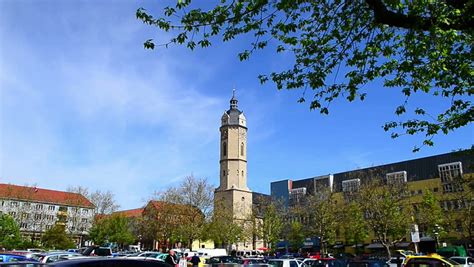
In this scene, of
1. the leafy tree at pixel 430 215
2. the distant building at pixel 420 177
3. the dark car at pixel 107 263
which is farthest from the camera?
the distant building at pixel 420 177

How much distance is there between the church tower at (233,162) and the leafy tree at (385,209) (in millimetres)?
38238

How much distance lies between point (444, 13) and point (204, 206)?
53125 millimetres

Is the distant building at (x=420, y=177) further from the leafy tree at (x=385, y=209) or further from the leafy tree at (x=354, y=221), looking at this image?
the leafy tree at (x=385, y=209)

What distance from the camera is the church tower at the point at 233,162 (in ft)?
281

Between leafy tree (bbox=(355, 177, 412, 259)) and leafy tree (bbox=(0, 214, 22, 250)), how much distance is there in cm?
4369

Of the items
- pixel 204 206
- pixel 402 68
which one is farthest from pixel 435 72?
pixel 204 206

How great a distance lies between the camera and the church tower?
8550cm

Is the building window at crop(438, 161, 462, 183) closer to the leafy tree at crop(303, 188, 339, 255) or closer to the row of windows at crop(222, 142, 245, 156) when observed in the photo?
the leafy tree at crop(303, 188, 339, 255)

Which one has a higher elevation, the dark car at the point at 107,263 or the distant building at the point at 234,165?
the distant building at the point at 234,165

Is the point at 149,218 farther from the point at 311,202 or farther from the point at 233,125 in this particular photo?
the point at 233,125

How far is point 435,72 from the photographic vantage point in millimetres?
10391

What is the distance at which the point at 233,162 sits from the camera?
291 ft

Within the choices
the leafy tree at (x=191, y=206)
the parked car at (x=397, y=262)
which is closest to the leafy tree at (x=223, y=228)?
the leafy tree at (x=191, y=206)

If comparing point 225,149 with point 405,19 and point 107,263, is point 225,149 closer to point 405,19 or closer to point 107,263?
point 405,19
